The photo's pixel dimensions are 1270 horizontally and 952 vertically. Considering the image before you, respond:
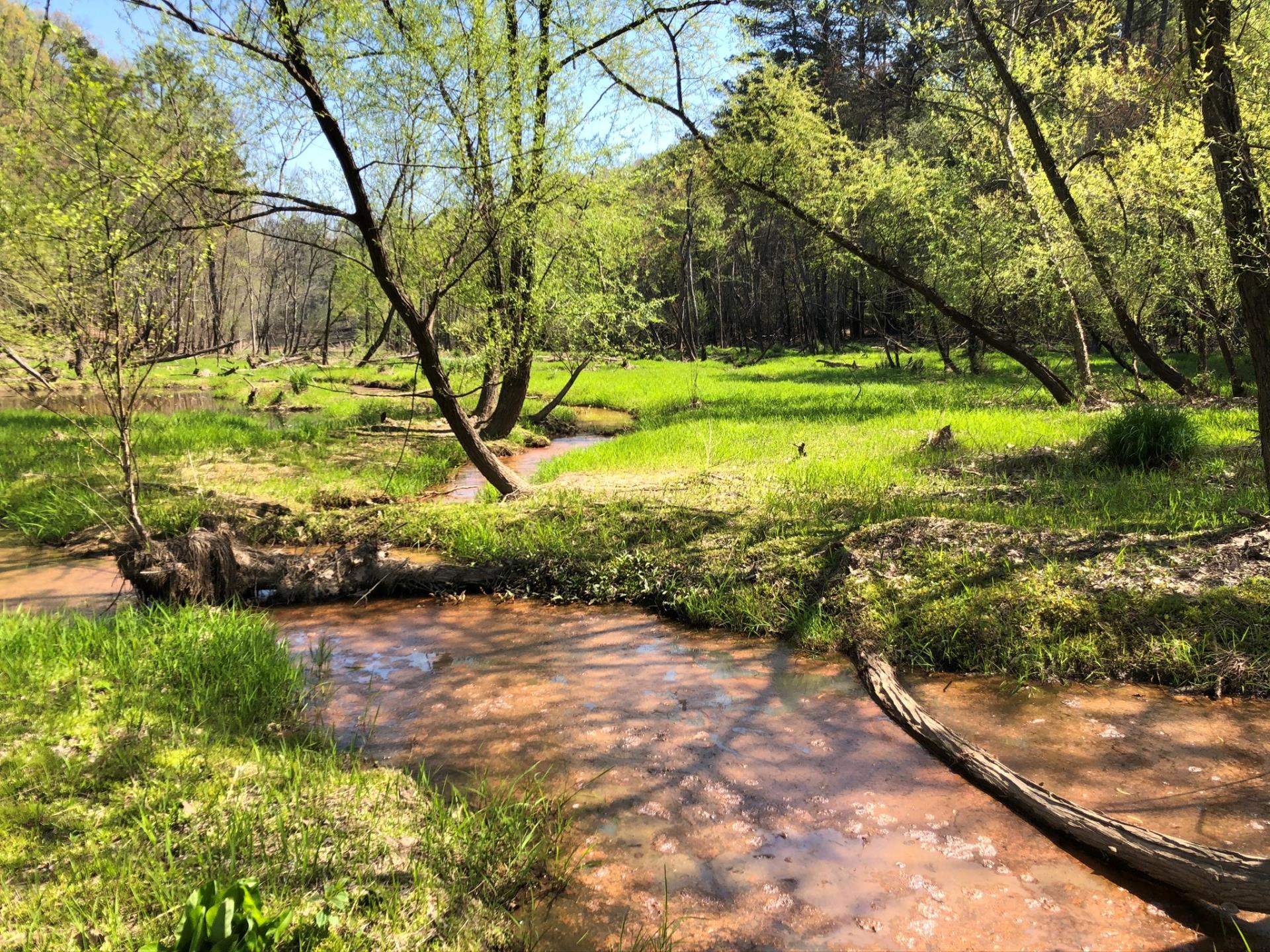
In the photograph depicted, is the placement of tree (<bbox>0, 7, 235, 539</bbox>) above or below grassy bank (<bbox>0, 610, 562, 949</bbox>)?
above

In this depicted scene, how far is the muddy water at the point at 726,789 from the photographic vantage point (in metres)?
2.79

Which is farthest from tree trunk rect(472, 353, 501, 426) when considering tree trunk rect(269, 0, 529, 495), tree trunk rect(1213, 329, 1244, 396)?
tree trunk rect(1213, 329, 1244, 396)

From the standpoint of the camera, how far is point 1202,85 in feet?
18.6

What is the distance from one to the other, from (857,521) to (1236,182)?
13.0 feet

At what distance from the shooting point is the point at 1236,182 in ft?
18.7

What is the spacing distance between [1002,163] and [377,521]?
14.0 m

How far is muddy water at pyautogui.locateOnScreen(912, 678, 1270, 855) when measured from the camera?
3.28 m

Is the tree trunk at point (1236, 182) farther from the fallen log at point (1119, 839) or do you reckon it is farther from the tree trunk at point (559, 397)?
the tree trunk at point (559, 397)

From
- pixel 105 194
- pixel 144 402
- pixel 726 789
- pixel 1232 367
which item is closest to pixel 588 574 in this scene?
pixel 726 789

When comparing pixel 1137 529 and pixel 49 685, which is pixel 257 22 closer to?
pixel 49 685

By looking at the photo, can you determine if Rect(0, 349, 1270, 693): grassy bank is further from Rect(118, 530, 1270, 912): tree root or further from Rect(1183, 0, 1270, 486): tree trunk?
Rect(1183, 0, 1270, 486): tree trunk

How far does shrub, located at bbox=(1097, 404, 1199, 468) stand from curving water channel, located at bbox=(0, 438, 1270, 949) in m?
4.64

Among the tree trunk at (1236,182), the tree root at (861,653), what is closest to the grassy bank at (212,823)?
the tree root at (861,653)

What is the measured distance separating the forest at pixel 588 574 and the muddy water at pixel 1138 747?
27 millimetres
